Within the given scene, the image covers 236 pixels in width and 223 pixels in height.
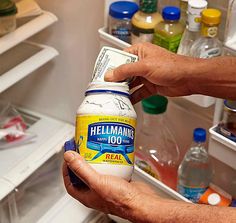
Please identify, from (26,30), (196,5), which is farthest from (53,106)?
(196,5)

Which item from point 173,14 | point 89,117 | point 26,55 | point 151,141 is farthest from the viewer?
point 26,55

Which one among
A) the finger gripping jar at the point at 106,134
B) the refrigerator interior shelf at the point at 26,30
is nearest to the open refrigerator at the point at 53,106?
the refrigerator interior shelf at the point at 26,30

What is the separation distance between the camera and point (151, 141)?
4.45 feet

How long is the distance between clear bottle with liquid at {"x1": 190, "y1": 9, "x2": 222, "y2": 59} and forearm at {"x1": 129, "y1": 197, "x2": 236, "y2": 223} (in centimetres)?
38

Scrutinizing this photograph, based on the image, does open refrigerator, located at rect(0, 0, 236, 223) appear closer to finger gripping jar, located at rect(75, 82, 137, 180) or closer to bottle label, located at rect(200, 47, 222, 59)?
bottle label, located at rect(200, 47, 222, 59)

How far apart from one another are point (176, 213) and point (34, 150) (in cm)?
70

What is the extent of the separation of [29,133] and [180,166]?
0.48 meters

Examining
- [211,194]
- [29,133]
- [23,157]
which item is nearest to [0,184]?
[23,157]

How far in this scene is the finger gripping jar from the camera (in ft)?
2.82

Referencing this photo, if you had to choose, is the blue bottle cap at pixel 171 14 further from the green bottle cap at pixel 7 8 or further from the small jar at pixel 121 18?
the green bottle cap at pixel 7 8

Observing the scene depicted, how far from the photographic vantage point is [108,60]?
0.97 metres

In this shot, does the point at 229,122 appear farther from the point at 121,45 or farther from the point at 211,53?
the point at 121,45

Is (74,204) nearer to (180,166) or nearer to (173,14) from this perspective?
(180,166)

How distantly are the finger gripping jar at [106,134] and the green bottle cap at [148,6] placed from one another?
344 millimetres
